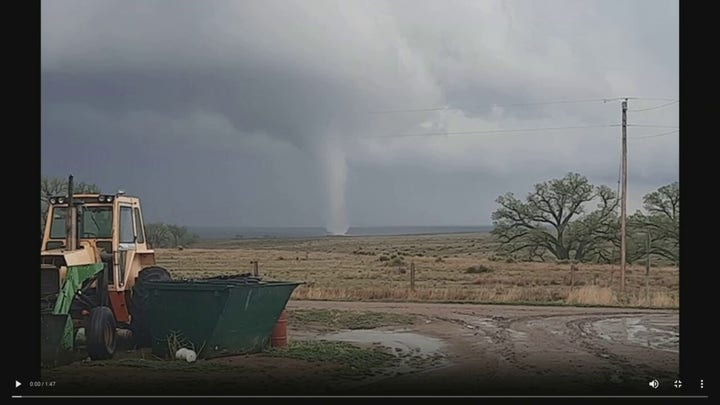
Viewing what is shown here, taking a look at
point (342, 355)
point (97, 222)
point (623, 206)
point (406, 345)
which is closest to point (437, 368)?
point (342, 355)

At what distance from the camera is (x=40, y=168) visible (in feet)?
24.7

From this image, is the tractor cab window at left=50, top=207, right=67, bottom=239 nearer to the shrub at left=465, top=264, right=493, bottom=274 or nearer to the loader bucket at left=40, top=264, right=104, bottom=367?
the loader bucket at left=40, top=264, right=104, bottom=367

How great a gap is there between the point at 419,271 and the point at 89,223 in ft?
39.1

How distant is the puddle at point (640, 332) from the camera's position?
10015 mm

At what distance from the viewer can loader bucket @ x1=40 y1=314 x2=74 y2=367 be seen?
806 centimetres

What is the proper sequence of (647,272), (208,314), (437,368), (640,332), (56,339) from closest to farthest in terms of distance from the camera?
(56,339)
(437,368)
(208,314)
(640,332)
(647,272)

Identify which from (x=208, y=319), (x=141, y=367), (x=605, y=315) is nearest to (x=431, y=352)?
(x=208, y=319)

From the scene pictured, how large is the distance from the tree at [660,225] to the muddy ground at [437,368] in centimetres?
101

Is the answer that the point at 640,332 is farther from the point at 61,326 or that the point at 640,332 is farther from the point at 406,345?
the point at 61,326

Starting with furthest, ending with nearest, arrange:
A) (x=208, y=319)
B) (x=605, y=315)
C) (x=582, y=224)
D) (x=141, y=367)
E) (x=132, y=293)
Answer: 1. (x=582, y=224)
2. (x=605, y=315)
3. (x=132, y=293)
4. (x=208, y=319)
5. (x=141, y=367)

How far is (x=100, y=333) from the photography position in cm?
895

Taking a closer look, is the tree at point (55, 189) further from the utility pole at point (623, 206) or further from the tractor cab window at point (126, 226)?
the utility pole at point (623, 206)
